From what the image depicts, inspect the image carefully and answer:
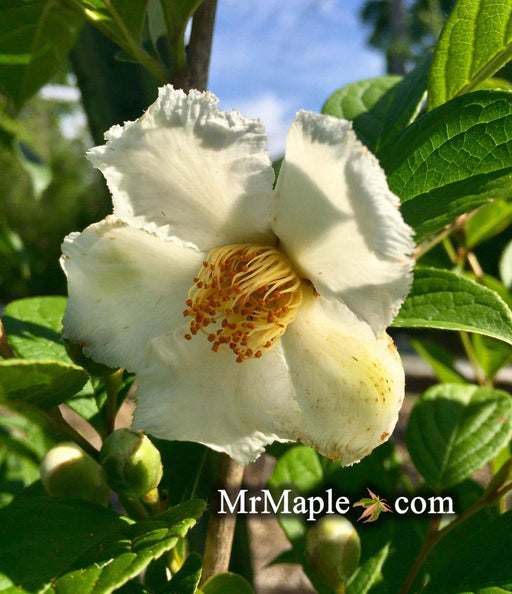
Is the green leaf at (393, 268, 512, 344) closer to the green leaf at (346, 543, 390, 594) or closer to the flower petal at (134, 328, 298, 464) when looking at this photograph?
the flower petal at (134, 328, 298, 464)

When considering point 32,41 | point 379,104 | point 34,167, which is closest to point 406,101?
point 379,104

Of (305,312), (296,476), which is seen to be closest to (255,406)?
(305,312)

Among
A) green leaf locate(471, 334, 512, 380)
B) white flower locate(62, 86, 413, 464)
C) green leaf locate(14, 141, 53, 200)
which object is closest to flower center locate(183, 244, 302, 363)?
white flower locate(62, 86, 413, 464)

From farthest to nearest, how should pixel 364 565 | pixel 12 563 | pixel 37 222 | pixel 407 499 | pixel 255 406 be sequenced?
pixel 37 222 < pixel 407 499 < pixel 364 565 < pixel 255 406 < pixel 12 563

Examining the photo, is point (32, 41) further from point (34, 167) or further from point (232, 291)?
point (34, 167)

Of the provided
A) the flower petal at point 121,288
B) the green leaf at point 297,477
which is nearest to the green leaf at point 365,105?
the flower petal at point 121,288

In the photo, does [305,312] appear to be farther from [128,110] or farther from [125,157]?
[128,110]
